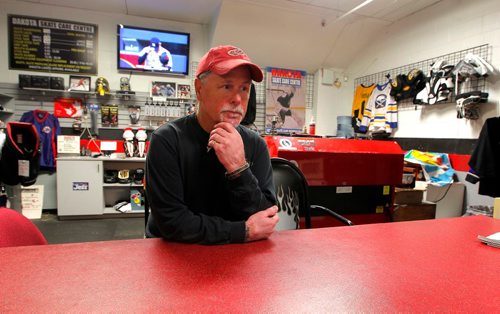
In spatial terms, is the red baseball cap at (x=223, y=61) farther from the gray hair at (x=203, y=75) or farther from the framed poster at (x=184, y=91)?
the framed poster at (x=184, y=91)

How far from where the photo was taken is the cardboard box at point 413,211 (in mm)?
2714

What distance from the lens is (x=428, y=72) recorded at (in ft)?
13.7

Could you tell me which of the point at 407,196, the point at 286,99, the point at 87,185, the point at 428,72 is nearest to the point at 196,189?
the point at 407,196

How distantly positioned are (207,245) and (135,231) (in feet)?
10.9

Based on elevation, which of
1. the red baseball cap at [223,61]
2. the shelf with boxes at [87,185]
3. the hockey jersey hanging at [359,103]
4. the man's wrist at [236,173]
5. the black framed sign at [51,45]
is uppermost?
the black framed sign at [51,45]

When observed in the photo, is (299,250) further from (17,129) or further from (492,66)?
(492,66)

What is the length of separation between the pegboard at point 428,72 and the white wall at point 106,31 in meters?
2.94

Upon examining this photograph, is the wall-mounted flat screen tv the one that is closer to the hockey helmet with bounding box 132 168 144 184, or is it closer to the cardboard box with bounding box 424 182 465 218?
the hockey helmet with bounding box 132 168 144 184

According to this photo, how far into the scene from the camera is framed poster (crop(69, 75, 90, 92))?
15.3 ft

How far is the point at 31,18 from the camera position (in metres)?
4.48

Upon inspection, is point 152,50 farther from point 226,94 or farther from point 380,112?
point 226,94

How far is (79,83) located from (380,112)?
4.81m

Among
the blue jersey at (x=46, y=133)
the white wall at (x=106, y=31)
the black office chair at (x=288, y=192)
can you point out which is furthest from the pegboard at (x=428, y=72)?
the blue jersey at (x=46, y=133)

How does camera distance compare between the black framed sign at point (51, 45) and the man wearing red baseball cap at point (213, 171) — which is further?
the black framed sign at point (51, 45)
